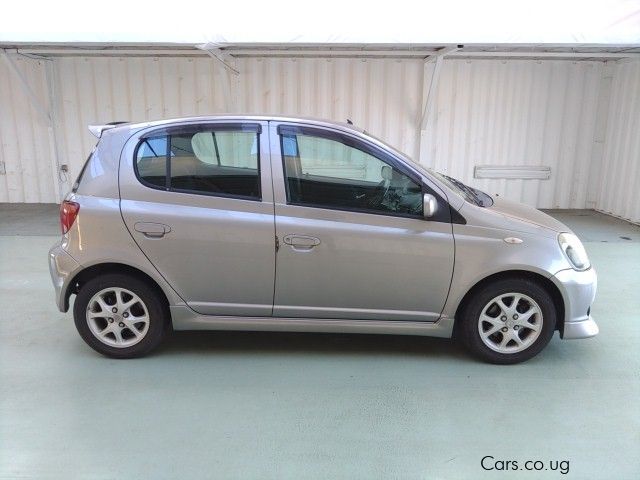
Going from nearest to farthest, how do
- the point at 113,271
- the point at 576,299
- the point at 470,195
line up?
the point at 576,299, the point at 113,271, the point at 470,195

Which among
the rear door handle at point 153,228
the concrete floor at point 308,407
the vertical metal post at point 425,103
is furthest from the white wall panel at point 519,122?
the rear door handle at point 153,228

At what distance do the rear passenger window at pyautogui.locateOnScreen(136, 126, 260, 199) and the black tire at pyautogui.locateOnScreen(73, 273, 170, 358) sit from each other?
0.72 meters

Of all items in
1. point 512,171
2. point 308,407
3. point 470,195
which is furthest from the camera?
point 512,171

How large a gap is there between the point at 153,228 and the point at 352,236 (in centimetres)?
135

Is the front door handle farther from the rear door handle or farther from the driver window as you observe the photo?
the rear door handle

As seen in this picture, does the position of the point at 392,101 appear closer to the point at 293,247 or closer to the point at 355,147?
the point at 355,147

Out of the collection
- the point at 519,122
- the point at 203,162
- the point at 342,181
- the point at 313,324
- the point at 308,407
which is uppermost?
the point at 519,122

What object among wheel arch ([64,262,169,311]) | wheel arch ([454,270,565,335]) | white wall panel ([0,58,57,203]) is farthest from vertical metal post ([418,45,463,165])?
white wall panel ([0,58,57,203])

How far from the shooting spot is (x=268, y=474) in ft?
8.25

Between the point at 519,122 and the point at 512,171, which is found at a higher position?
the point at 519,122

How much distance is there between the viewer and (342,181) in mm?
3512

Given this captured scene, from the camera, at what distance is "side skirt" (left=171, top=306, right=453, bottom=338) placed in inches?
140

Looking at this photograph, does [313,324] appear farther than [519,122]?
No

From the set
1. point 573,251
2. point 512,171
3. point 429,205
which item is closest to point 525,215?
point 573,251
